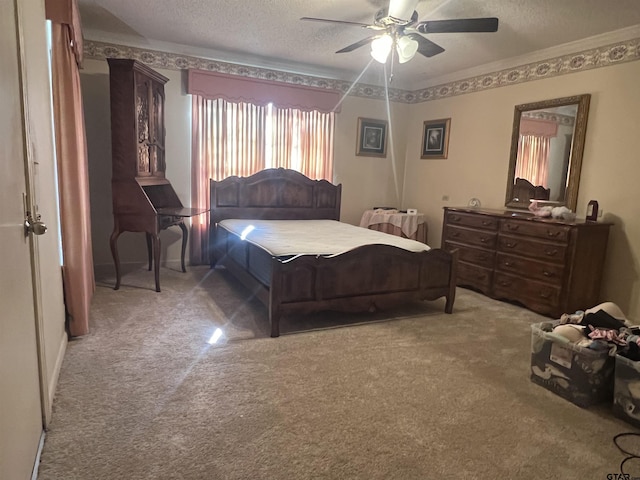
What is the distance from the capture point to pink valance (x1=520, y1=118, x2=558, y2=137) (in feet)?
13.9

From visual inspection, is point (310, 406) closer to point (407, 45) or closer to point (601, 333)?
point (601, 333)

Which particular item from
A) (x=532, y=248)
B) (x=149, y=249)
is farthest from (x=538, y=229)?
(x=149, y=249)

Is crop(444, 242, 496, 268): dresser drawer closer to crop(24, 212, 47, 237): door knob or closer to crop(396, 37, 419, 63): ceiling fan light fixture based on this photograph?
crop(396, 37, 419, 63): ceiling fan light fixture

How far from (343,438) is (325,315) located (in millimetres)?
1655

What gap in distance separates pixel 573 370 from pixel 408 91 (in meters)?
4.75

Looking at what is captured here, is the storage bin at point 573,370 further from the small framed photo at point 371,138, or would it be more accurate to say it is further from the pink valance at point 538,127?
the small framed photo at point 371,138

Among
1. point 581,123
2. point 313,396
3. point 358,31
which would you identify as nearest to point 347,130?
point 358,31

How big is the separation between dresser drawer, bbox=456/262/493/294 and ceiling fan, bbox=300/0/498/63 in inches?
89.2

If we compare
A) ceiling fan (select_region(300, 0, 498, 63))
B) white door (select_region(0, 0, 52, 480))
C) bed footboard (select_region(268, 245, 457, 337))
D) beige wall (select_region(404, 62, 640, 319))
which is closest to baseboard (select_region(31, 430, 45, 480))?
white door (select_region(0, 0, 52, 480))

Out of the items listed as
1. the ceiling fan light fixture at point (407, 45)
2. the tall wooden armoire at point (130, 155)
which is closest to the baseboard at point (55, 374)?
the tall wooden armoire at point (130, 155)

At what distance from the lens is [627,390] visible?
7.07 ft

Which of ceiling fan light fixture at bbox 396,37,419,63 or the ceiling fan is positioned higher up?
the ceiling fan

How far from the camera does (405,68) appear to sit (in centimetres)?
514

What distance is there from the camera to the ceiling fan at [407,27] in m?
2.74
